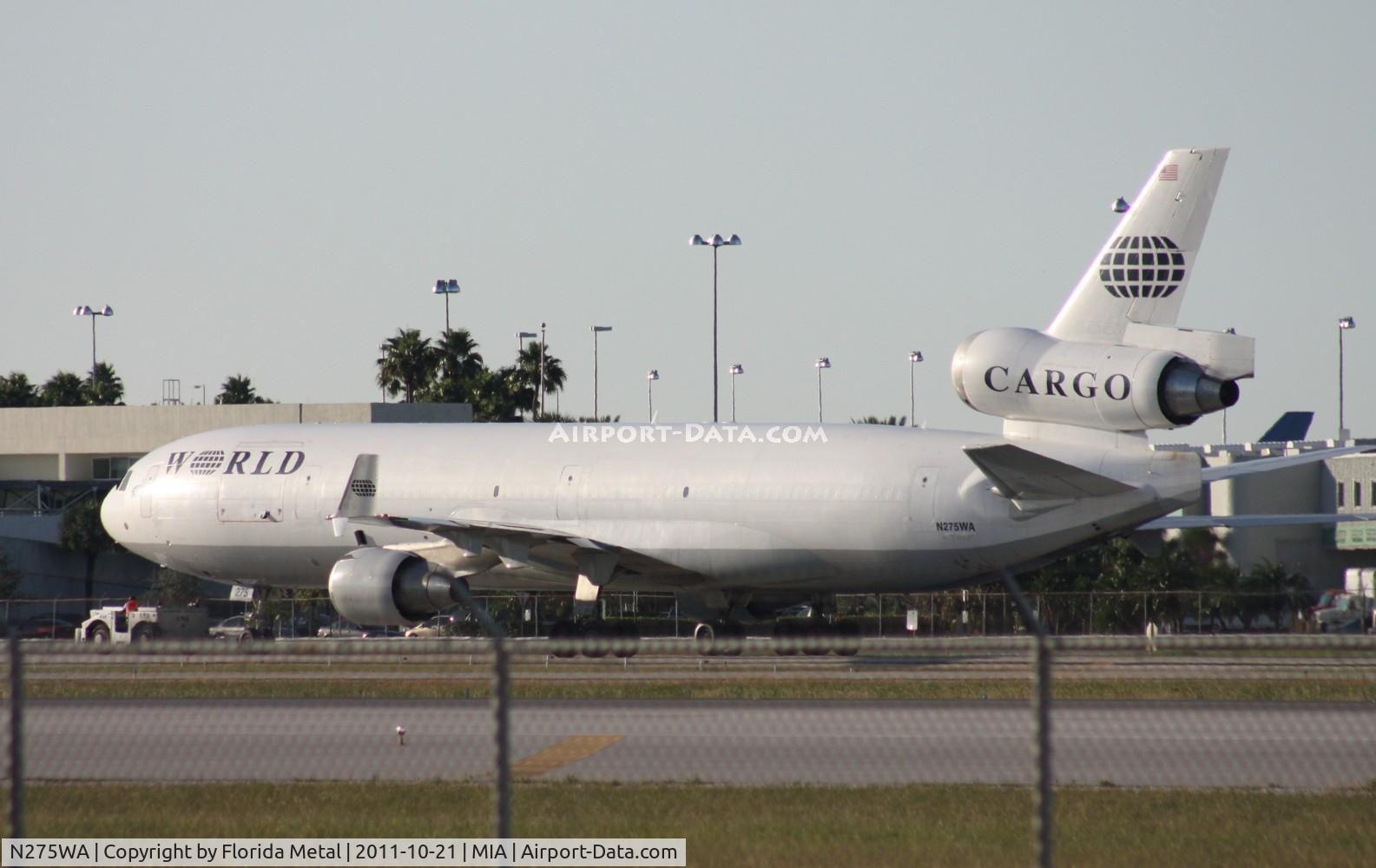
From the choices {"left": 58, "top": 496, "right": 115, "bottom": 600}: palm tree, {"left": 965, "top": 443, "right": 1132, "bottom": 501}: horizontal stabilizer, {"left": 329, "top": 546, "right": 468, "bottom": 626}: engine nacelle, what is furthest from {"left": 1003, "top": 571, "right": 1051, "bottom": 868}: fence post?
{"left": 58, "top": 496, "right": 115, "bottom": 600}: palm tree

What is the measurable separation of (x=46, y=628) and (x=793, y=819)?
4068cm

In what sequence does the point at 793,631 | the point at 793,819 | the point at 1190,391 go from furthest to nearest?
the point at 793,631 < the point at 1190,391 < the point at 793,819

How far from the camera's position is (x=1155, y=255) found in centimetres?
3278

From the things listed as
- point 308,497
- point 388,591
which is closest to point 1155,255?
point 388,591

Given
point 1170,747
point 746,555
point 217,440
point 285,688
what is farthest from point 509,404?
point 1170,747

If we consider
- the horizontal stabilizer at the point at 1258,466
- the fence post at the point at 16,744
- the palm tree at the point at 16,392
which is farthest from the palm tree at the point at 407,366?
the fence post at the point at 16,744

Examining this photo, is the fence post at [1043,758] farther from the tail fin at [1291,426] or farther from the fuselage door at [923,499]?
the tail fin at [1291,426]

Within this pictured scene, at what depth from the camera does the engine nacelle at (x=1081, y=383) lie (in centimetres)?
3139

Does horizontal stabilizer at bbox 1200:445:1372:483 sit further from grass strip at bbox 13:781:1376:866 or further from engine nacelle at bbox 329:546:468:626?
grass strip at bbox 13:781:1376:866

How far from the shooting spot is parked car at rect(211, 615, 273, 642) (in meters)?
43.0

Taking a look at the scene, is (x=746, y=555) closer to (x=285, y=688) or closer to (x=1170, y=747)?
(x=285, y=688)
